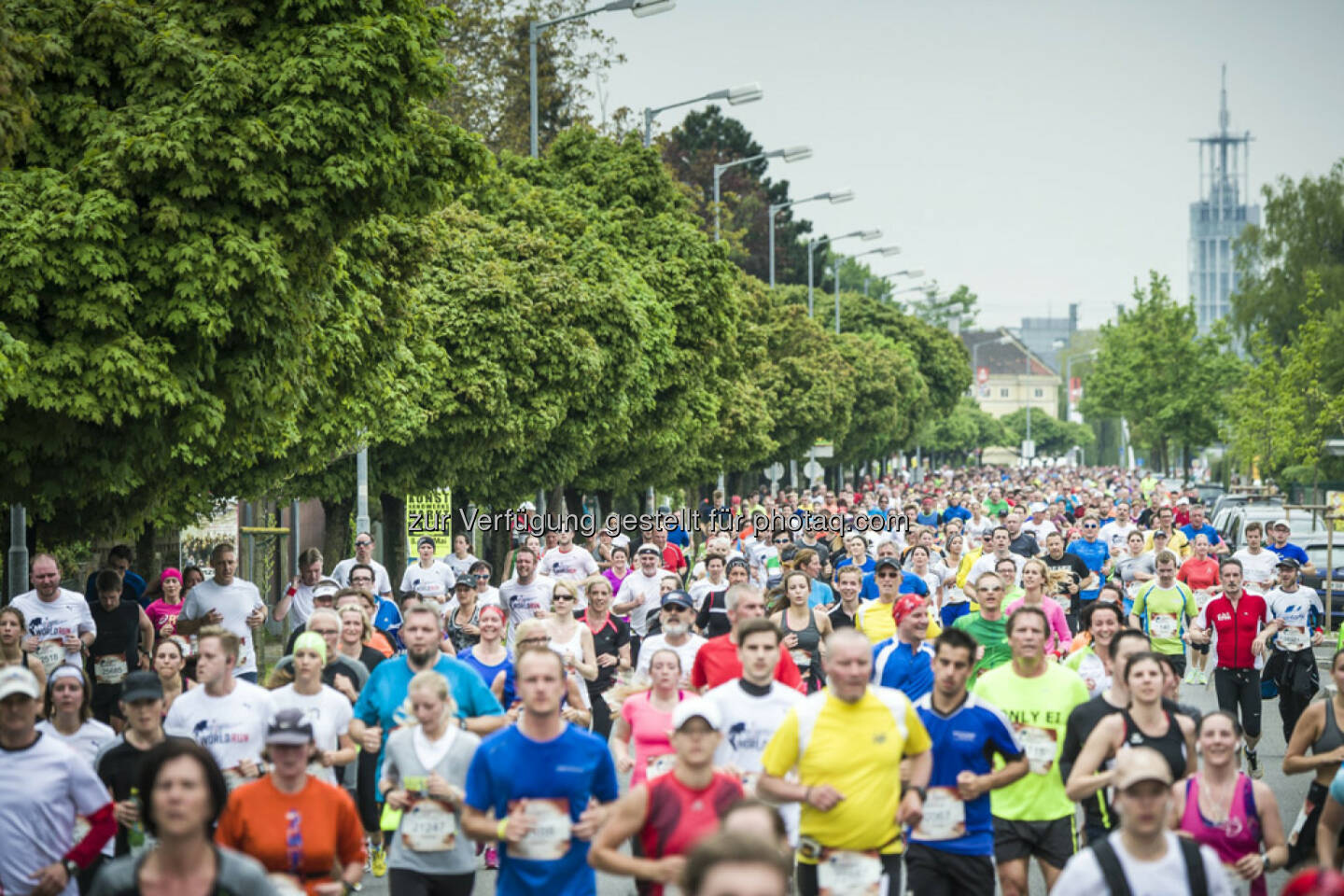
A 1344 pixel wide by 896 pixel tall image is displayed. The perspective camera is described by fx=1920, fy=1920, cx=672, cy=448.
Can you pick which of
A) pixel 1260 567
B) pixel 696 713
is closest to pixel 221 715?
pixel 696 713

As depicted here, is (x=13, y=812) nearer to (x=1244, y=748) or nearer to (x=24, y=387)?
(x=24, y=387)

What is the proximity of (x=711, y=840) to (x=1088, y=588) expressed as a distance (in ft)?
48.0

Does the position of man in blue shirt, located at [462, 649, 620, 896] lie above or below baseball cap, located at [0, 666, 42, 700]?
below

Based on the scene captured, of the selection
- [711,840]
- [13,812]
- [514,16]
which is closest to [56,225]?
[13,812]

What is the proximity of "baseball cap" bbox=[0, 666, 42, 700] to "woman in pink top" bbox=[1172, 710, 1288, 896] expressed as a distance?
4.58 meters

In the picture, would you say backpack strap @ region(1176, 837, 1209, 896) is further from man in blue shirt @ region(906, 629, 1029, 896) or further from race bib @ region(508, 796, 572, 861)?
race bib @ region(508, 796, 572, 861)

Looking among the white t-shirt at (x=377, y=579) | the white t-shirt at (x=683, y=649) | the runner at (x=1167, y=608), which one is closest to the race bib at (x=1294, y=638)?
the runner at (x=1167, y=608)

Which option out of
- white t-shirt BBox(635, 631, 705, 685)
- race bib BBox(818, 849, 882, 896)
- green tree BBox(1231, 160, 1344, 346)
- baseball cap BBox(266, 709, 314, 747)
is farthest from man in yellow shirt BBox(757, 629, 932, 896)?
green tree BBox(1231, 160, 1344, 346)

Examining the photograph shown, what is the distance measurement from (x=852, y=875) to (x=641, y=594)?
915 cm

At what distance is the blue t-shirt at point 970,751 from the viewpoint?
26.8 ft

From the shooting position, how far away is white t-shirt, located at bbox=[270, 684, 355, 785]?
31.1ft

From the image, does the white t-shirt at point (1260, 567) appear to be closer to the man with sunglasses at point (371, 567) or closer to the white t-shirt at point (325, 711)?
the man with sunglasses at point (371, 567)

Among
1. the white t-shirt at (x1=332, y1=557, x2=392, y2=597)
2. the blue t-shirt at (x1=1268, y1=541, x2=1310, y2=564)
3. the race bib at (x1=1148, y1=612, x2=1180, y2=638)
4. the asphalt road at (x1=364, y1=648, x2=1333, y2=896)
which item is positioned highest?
the blue t-shirt at (x1=1268, y1=541, x2=1310, y2=564)

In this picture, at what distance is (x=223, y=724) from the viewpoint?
8.94 meters
